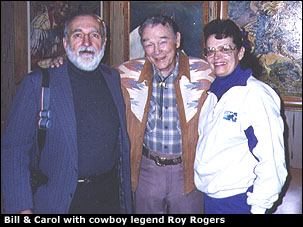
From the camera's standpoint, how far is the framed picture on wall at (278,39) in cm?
323

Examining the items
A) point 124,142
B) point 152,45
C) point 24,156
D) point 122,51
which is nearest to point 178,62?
point 152,45

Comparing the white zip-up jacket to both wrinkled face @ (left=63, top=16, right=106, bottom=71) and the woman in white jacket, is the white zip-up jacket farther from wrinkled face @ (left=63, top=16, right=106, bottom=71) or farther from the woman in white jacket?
wrinkled face @ (left=63, top=16, right=106, bottom=71)

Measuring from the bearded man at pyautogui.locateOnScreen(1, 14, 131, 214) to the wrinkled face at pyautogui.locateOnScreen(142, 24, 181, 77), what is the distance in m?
0.36

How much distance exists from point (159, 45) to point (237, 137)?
0.98m

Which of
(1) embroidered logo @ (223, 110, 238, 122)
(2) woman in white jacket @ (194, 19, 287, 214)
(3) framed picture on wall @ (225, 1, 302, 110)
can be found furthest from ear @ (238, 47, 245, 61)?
(3) framed picture on wall @ (225, 1, 302, 110)

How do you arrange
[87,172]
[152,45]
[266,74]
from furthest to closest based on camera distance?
[266,74], [152,45], [87,172]

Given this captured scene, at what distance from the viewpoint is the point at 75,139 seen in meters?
1.71

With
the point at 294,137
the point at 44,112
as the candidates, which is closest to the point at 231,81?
the point at 44,112

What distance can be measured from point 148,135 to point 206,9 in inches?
77.3

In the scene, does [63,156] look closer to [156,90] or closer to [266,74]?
[156,90]

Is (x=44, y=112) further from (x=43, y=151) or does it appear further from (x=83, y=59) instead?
(x=83, y=59)

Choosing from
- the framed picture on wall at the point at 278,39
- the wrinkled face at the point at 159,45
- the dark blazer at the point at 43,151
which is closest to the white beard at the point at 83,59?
the dark blazer at the point at 43,151

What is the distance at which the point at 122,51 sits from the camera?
13.0ft

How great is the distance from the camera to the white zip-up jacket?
156cm
